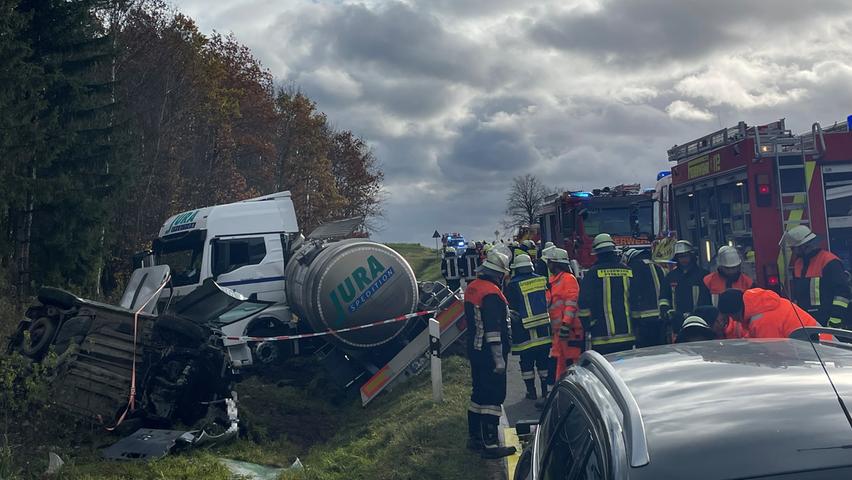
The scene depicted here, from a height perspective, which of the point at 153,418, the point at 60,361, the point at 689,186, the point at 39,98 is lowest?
the point at 153,418

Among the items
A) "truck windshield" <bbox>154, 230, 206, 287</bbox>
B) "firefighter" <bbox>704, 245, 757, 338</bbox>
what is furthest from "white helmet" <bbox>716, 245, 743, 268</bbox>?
"truck windshield" <bbox>154, 230, 206, 287</bbox>

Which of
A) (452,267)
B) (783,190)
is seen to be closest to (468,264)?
(452,267)

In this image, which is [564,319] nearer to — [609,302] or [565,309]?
Result: [565,309]

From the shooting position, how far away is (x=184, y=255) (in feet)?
51.2

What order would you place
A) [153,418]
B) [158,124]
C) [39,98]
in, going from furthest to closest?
[158,124] < [39,98] < [153,418]

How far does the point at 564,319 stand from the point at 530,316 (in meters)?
0.48

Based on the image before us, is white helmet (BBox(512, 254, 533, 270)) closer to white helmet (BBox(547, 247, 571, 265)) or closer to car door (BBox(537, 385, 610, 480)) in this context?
white helmet (BBox(547, 247, 571, 265))

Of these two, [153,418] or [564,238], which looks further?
[564,238]

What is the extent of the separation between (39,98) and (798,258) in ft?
54.1

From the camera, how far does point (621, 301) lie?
823 centimetres

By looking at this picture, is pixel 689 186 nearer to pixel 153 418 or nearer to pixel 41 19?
pixel 153 418

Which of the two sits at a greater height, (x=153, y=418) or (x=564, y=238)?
(x=564, y=238)

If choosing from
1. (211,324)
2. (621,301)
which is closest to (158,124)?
(211,324)

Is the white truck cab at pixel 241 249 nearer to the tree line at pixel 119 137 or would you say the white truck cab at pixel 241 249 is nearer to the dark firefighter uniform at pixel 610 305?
the tree line at pixel 119 137
